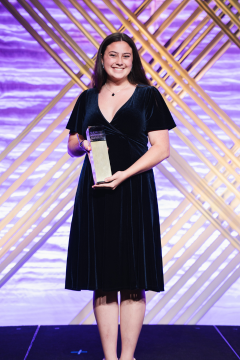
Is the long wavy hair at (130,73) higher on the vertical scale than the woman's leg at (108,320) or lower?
higher

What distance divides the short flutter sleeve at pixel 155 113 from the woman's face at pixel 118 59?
104 mm

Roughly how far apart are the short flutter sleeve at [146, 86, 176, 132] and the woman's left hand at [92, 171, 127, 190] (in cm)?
20

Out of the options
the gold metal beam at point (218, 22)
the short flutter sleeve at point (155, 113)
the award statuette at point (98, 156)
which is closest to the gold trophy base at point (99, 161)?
the award statuette at point (98, 156)

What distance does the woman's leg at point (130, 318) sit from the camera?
52.7 inches

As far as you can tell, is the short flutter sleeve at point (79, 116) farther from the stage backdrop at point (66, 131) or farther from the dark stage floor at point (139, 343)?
the dark stage floor at point (139, 343)

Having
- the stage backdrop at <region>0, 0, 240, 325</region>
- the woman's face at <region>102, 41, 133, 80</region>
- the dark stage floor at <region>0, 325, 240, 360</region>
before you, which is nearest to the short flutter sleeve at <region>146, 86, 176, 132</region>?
the woman's face at <region>102, 41, 133, 80</region>

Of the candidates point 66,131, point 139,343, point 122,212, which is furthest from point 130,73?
point 139,343

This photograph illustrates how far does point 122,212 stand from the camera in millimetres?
1310

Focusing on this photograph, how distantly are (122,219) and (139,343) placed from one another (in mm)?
732

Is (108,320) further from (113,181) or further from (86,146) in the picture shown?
(86,146)

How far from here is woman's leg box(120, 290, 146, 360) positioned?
4.39 feet

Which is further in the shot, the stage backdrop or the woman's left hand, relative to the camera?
Answer: the stage backdrop

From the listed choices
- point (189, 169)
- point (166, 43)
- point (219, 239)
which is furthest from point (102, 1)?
point (219, 239)

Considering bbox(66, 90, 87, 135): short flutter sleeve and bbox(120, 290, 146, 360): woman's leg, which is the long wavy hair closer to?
bbox(66, 90, 87, 135): short flutter sleeve
